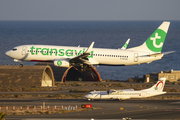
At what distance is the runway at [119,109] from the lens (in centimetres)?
5188

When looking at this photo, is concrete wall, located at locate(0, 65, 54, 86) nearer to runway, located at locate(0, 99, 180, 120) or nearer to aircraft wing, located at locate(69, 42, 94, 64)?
runway, located at locate(0, 99, 180, 120)

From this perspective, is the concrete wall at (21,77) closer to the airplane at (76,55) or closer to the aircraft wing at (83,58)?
the airplane at (76,55)

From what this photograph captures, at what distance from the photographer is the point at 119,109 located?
189ft

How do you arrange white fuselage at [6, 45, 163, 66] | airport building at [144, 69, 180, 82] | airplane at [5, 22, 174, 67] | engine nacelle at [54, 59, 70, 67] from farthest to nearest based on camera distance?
airport building at [144, 69, 180, 82]
white fuselage at [6, 45, 163, 66]
airplane at [5, 22, 174, 67]
engine nacelle at [54, 59, 70, 67]

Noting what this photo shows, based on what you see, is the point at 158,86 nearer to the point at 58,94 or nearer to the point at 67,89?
the point at 58,94

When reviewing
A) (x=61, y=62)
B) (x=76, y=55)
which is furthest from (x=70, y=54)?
(x=61, y=62)

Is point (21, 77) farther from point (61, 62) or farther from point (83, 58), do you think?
point (83, 58)

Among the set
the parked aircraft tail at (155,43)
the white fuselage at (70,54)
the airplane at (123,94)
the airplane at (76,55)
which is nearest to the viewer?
the airplane at (123,94)

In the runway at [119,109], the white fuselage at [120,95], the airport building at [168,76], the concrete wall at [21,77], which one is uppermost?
the airport building at [168,76]

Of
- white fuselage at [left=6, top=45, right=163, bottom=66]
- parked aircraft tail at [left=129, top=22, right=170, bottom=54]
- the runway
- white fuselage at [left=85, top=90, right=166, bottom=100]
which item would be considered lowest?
the runway

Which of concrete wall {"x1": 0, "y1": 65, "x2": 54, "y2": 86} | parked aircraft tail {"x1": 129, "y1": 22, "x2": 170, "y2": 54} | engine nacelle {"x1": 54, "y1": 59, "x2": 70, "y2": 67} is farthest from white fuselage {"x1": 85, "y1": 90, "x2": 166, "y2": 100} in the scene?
concrete wall {"x1": 0, "y1": 65, "x2": 54, "y2": 86}

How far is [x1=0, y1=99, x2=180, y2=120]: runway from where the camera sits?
51878 mm

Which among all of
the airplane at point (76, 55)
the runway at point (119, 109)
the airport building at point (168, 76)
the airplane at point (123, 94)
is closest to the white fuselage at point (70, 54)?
the airplane at point (76, 55)

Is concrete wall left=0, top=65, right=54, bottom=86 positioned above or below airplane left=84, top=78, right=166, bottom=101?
above
